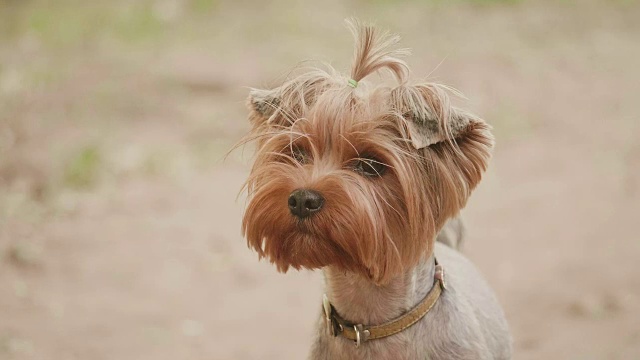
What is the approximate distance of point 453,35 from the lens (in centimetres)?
1223

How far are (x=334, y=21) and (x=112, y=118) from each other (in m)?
4.49

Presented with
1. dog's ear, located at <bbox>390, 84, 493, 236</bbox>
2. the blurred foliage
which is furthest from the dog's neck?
the blurred foliage

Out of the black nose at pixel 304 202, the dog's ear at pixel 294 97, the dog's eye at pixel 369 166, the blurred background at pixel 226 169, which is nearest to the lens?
the black nose at pixel 304 202

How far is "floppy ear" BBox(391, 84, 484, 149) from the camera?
320 cm

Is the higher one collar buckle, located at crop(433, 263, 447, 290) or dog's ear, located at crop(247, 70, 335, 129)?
dog's ear, located at crop(247, 70, 335, 129)

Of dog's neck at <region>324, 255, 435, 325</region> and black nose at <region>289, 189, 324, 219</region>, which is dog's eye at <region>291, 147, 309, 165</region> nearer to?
black nose at <region>289, 189, 324, 219</region>

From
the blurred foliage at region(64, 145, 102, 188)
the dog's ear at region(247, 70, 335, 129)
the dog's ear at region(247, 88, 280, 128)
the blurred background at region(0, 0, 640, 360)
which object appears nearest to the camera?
the dog's ear at region(247, 70, 335, 129)

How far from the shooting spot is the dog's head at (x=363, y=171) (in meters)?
3.16

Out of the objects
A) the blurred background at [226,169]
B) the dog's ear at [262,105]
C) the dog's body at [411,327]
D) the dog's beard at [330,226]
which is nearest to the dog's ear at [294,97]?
the dog's ear at [262,105]

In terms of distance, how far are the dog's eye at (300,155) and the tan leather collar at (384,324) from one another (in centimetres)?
69

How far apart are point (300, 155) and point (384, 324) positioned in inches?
30.2

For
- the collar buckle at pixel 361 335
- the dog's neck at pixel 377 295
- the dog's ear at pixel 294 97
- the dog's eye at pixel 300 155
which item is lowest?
the collar buckle at pixel 361 335

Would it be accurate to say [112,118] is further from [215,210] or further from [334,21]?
[334,21]

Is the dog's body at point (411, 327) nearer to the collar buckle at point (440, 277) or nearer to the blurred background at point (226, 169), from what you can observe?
the collar buckle at point (440, 277)
